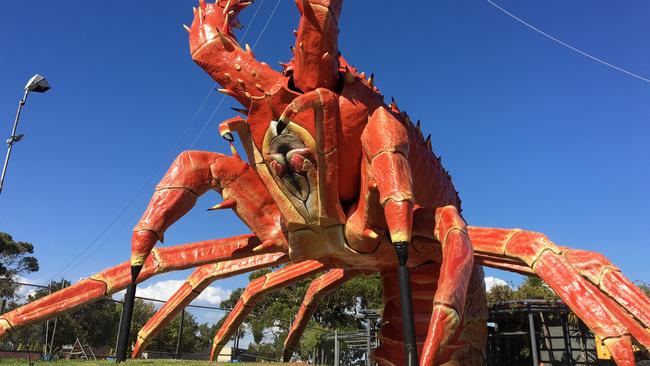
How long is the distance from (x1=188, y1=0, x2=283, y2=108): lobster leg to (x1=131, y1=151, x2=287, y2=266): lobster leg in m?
0.71

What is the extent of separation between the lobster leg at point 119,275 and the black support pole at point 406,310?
233 centimetres

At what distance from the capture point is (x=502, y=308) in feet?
46.4

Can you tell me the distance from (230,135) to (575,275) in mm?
3099

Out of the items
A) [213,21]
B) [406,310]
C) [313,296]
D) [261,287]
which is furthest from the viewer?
[313,296]

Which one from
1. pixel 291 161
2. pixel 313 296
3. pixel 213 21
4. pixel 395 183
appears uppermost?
pixel 213 21

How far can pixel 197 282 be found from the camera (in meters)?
5.96

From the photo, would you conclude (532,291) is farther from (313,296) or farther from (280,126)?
(280,126)

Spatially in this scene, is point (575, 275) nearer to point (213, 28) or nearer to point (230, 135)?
point (230, 135)

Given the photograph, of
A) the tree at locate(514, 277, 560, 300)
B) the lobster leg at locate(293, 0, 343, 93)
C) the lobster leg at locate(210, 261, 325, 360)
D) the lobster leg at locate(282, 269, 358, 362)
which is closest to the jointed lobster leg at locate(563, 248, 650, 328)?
the lobster leg at locate(293, 0, 343, 93)

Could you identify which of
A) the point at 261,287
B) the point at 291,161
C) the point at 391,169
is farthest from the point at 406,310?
the point at 261,287

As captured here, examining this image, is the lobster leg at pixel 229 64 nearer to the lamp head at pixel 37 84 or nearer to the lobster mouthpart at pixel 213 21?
the lobster mouthpart at pixel 213 21

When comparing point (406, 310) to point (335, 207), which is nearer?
point (406, 310)

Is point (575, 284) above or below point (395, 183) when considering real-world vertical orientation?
below

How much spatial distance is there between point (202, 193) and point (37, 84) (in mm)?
10196
